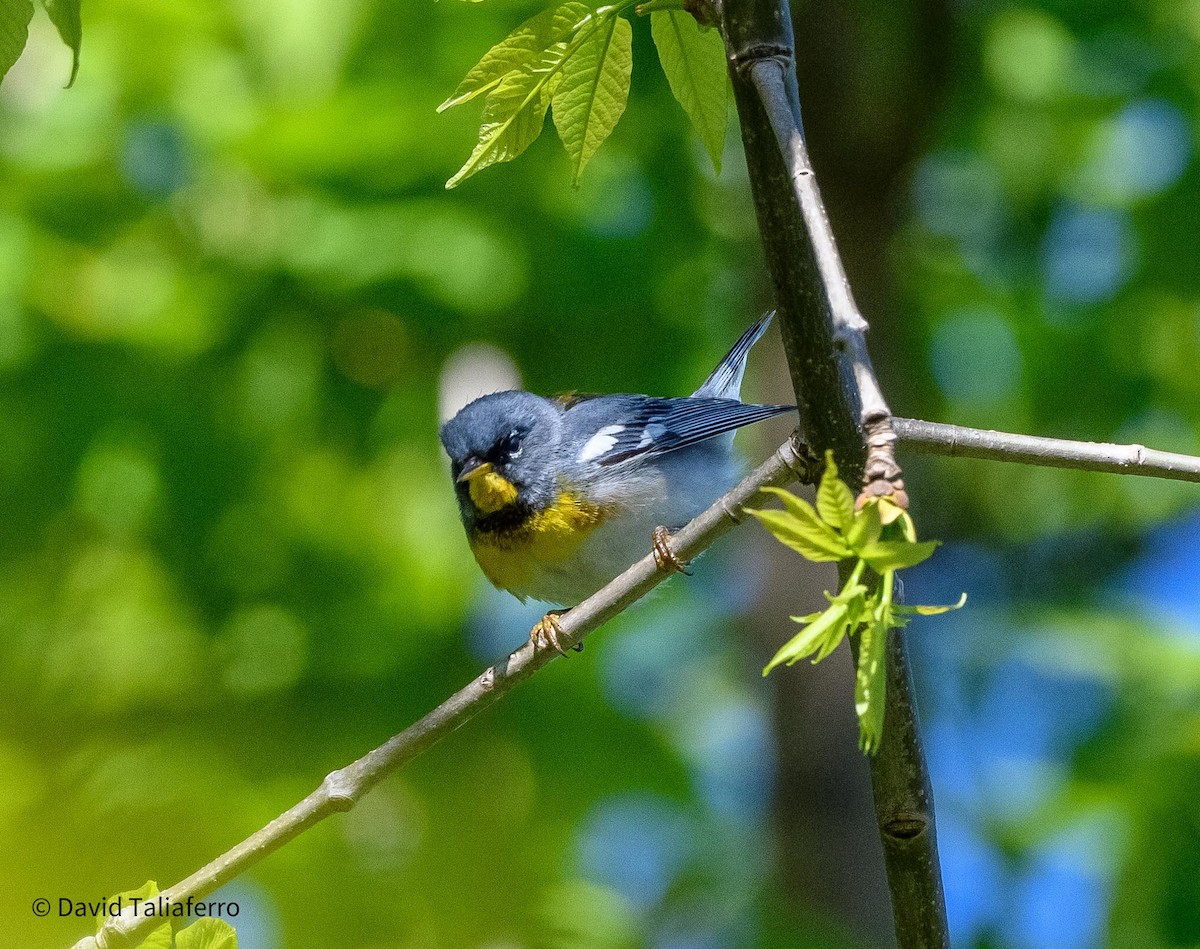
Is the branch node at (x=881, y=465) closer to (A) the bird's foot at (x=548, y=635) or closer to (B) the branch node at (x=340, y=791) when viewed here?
(A) the bird's foot at (x=548, y=635)

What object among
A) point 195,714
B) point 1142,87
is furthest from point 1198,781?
point 195,714

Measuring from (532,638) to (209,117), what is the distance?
2.72 meters

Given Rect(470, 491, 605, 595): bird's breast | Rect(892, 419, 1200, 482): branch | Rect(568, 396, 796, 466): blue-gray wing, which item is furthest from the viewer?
Rect(568, 396, 796, 466): blue-gray wing

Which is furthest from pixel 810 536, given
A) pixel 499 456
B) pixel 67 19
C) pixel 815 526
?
pixel 499 456

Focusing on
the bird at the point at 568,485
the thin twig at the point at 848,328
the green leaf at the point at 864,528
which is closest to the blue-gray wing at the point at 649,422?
the bird at the point at 568,485

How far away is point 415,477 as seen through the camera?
5.27 metres

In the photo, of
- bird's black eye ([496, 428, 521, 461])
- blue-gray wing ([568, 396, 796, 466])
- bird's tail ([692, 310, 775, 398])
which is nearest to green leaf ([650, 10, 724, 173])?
blue-gray wing ([568, 396, 796, 466])

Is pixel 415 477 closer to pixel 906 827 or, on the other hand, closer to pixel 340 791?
pixel 340 791

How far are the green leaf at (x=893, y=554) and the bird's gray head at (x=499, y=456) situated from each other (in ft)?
10.1

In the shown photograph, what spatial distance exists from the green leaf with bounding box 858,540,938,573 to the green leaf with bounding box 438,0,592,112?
1039mm

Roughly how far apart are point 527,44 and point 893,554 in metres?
1.10

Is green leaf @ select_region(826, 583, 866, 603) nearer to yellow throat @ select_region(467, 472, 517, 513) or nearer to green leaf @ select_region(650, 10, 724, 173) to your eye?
green leaf @ select_region(650, 10, 724, 173)

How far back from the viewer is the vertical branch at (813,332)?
175 centimetres

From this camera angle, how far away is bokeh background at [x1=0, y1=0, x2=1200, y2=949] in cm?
455
